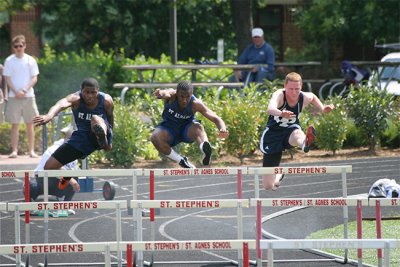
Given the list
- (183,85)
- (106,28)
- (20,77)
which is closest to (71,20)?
(106,28)

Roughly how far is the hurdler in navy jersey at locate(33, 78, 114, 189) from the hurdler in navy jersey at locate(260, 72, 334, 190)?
1.96 metres

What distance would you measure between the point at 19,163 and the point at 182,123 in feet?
17.0

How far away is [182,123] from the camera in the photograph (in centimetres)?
1483

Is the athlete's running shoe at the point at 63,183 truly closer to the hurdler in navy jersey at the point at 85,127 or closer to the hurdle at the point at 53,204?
the hurdler in navy jersey at the point at 85,127

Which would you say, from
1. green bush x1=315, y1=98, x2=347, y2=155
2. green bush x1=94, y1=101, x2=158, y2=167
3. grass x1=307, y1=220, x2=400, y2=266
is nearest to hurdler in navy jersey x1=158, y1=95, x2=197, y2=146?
grass x1=307, y1=220, x2=400, y2=266

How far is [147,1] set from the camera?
3319 cm

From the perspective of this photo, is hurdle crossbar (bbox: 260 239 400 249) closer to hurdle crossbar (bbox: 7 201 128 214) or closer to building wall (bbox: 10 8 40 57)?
hurdle crossbar (bbox: 7 201 128 214)

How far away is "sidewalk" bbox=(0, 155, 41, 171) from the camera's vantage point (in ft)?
62.1

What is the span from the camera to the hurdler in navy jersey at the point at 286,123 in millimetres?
13828

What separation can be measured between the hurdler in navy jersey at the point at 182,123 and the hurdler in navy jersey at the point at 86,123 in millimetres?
792

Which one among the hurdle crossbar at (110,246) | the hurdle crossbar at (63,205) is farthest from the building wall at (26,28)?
the hurdle crossbar at (110,246)

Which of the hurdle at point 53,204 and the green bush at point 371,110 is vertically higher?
the green bush at point 371,110

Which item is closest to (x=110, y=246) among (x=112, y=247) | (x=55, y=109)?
(x=112, y=247)

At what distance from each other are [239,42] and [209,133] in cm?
951
